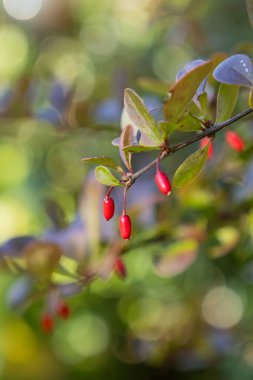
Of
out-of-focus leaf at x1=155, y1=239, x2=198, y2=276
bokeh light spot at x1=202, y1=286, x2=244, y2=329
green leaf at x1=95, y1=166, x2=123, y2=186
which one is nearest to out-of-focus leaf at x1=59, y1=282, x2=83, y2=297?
out-of-focus leaf at x1=155, y1=239, x2=198, y2=276

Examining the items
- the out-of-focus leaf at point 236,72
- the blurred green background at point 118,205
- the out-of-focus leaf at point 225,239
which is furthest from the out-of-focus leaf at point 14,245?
the out-of-focus leaf at point 236,72

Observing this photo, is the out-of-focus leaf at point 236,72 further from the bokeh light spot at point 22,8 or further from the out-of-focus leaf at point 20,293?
the bokeh light spot at point 22,8

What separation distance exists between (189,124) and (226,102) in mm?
38

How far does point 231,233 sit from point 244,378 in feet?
2.05

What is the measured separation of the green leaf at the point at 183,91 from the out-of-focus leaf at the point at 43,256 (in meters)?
0.32

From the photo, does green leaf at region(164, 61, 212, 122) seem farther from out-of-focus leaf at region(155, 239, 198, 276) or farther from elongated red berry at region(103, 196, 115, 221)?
out-of-focus leaf at region(155, 239, 198, 276)

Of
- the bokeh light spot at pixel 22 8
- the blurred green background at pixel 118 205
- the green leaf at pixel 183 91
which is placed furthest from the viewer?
the bokeh light spot at pixel 22 8

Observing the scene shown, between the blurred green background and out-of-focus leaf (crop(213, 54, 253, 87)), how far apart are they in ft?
1.06

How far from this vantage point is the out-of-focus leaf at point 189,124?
19.7 inches

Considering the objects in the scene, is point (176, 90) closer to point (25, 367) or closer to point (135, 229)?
point (135, 229)

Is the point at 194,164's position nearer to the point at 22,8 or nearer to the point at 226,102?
the point at 226,102

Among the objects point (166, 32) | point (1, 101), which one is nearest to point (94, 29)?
point (166, 32)

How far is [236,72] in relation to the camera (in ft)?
→ 1.62

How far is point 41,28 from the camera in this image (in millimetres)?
1635
